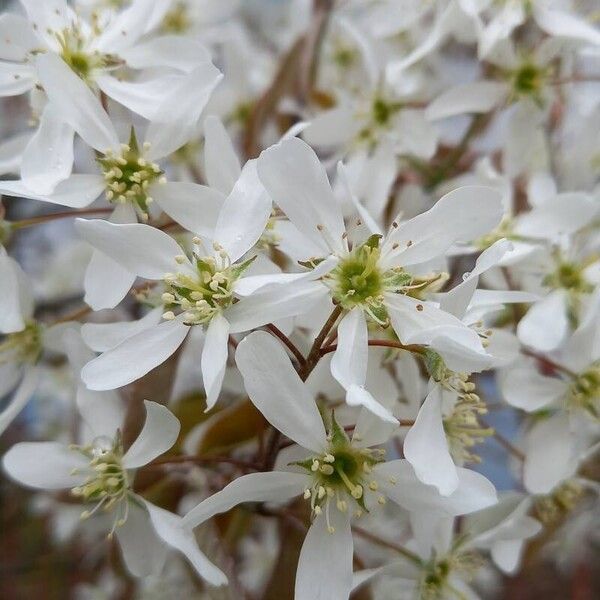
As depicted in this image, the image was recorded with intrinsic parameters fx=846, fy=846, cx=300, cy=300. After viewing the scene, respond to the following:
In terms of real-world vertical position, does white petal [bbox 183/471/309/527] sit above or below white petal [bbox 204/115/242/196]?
below

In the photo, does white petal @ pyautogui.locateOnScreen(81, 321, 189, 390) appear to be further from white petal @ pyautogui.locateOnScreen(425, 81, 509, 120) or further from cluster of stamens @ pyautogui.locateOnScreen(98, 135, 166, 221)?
white petal @ pyautogui.locateOnScreen(425, 81, 509, 120)

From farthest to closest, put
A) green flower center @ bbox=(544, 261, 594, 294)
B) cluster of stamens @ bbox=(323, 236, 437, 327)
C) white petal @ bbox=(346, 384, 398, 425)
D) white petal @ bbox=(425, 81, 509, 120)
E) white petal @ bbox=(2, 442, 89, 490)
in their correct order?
white petal @ bbox=(425, 81, 509, 120) → green flower center @ bbox=(544, 261, 594, 294) → white petal @ bbox=(2, 442, 89, 490) → cluster of stamens @ bbox=(323, 236, 437, 327) → white petal @ bbox=(346, 384, 398, 425)

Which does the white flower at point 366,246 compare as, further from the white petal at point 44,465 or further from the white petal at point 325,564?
the white petal at point 44,465

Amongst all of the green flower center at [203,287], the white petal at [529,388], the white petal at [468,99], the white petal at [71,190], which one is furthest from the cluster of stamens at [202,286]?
the white petal at [468,99]

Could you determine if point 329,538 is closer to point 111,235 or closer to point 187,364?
point 111,235

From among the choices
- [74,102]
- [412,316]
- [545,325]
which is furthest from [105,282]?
[545,325]

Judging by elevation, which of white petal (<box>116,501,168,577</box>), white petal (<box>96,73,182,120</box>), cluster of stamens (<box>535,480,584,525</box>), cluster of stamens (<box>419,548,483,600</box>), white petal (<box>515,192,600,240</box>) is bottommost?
cluster of stamens (<box>535,480,584,525</box>)

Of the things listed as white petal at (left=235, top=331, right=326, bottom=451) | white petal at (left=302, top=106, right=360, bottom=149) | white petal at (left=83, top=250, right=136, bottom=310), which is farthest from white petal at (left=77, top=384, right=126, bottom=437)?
white petal at (left=302, top=106, right=360, bottom=149)
